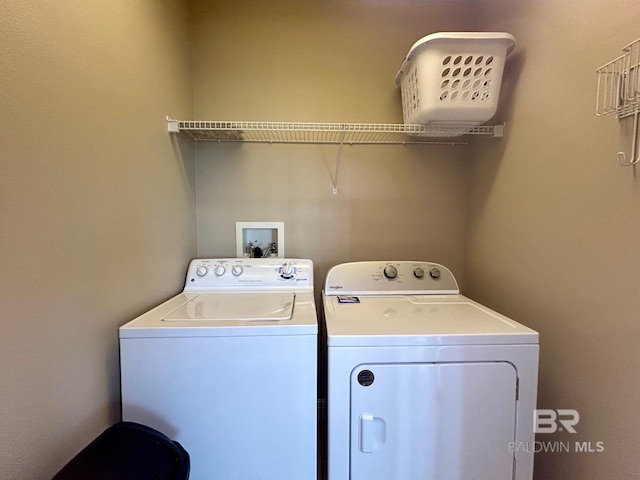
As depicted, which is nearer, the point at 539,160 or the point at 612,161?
the point at 612,161

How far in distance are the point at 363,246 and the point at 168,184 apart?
1.16 meters

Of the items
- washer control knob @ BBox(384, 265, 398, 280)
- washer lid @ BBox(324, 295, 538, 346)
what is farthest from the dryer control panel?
washer lid @ BBox(324, 295, 538, 346)

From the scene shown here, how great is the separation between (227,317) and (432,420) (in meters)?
0.81

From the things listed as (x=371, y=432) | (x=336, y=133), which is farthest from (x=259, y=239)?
(x=371, y=432)

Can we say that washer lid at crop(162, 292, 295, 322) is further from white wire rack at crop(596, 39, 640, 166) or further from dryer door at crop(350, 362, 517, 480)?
white wire rack at crop(596, 39, 640, 166)

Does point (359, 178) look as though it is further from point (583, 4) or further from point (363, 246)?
point (583, 4)

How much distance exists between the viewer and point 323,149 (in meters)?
1.87

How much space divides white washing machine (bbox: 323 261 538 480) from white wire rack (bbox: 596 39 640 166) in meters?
0.71

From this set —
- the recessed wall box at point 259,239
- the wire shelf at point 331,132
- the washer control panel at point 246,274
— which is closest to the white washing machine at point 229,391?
the washer control panel at point 246,274

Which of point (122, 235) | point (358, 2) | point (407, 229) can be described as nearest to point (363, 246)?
point (407, 229)

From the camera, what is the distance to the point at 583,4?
3.43 feet

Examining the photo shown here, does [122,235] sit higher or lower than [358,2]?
lower

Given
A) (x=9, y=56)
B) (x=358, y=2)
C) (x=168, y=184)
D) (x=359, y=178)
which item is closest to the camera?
(x=9, y=56)

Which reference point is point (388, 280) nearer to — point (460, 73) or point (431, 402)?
point (431, 402)
